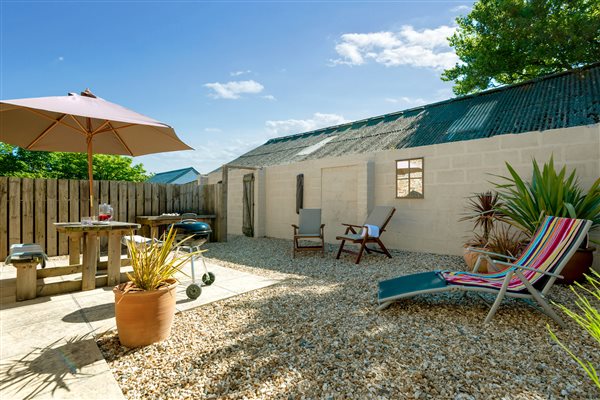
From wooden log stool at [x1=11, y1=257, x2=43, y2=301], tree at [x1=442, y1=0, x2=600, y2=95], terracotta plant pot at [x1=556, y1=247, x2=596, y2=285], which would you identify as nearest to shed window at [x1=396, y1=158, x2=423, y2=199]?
terracotta plant pot at [x1=556, y1=247, x2=596, y2=285]

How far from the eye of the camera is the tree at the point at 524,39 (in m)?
8.34

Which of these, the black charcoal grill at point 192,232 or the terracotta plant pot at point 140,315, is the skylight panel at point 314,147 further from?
the terracotta plant pot at point 140,315

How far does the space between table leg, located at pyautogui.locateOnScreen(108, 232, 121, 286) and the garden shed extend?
4.63 m

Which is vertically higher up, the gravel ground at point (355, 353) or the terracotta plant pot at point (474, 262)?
the terracotta plant pot at point (474, 262)

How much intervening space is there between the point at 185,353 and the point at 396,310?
182cm

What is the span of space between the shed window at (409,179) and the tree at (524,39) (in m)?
6.44

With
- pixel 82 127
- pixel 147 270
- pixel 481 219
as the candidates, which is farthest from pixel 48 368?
pixel 481 219

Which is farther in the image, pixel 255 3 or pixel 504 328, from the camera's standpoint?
pixel 255 3

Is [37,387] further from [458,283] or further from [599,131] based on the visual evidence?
[599,131]

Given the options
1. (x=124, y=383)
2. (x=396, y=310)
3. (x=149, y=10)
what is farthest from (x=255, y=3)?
(x=124, y=383)

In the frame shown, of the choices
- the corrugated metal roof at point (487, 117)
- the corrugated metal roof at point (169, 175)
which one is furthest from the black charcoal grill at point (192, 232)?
the corrugated metal roof at point (169, 175)

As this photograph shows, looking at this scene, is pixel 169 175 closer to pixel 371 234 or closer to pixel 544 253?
pixel 371 234

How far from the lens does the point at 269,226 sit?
8.88 metres

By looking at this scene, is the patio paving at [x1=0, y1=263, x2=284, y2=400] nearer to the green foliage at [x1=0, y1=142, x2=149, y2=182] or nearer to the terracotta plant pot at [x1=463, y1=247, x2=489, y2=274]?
the terracotta plant pot at [x1=463, y1=247, x2=489, y2=274]
